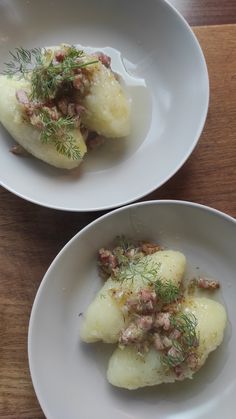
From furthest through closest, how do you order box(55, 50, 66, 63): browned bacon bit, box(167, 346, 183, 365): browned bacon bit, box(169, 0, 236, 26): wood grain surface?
box(169, 0, 236, 26): wood grain surface, box(55, 50, 66, 63): browned bacon bit, box(167, 346, 183, 365): browned bacon bit

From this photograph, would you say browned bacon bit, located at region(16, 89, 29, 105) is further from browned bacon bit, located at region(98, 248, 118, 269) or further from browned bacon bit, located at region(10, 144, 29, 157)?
browned bacon bit, located at region(98, 248, 118, 269)

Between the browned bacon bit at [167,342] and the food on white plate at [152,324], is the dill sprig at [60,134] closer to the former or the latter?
the food on white plate at [152,324]

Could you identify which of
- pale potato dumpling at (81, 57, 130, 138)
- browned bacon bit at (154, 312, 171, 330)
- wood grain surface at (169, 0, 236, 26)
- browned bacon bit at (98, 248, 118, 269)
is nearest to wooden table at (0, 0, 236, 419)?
wood grain surface at (169, 0, 236, 26)

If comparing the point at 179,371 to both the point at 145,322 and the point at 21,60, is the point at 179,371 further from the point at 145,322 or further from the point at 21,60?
the point at 21,60

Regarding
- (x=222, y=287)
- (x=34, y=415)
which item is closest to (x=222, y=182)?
(x=222, y=287)

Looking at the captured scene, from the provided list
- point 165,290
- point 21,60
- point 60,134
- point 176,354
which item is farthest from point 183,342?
point 21,60

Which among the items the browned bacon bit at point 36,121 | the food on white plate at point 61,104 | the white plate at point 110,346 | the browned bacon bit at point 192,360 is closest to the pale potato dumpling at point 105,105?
the food on white plate at point 61,104
